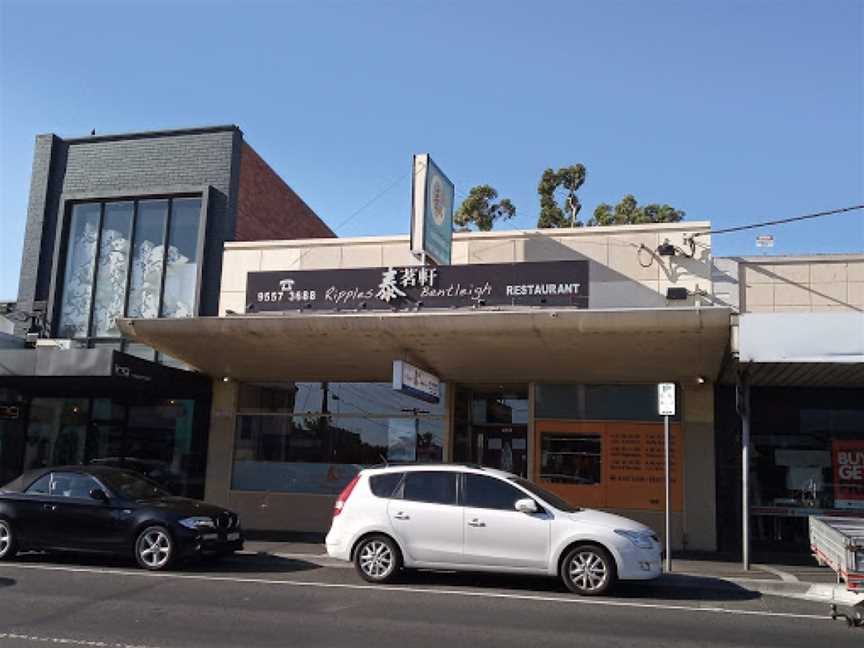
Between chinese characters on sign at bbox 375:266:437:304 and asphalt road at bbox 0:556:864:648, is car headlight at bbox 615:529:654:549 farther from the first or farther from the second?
chinese characters on sign at bbox 375:266:437:304

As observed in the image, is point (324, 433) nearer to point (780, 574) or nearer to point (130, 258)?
point (130, 258)

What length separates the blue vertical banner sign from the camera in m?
15.5

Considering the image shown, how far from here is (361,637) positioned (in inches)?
298

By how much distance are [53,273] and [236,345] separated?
686 cm

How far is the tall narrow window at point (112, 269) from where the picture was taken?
18.9m

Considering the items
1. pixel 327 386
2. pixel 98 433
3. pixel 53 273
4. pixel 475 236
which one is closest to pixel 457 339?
pixel 475 236

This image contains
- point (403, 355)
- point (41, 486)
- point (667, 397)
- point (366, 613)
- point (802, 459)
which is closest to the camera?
point (366, 613)

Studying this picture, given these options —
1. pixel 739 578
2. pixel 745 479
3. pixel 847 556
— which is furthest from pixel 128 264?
pixel 847 556

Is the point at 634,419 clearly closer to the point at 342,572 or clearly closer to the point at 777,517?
the point at 777,517

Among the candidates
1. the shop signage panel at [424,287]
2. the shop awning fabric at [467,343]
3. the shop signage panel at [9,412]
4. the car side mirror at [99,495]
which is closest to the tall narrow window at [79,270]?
the shop signage panel at [9,412]

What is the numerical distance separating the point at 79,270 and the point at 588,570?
48.0ft

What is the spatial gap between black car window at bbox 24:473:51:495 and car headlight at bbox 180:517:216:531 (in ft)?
7.93

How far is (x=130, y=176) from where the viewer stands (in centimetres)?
1944

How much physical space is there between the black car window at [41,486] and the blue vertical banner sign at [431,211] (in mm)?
7331
